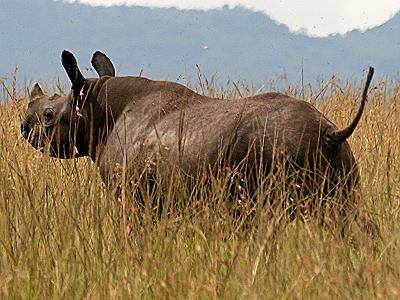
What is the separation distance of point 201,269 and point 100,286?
0.40m

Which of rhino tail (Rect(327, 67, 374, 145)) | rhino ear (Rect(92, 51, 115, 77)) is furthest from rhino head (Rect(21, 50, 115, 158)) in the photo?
rhino tail (Rect(327, 67, 374, 145))

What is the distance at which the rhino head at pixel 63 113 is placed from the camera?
5223 mm

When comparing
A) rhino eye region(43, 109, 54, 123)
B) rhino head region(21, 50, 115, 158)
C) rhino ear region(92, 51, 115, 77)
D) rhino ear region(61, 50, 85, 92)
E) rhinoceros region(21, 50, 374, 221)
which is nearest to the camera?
rhinoceros region(21, 50, 374, 221)

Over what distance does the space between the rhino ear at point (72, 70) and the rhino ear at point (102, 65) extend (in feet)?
1.68

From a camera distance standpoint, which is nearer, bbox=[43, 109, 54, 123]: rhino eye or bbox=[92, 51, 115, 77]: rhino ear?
bbox=[43, 109, 54, 123]: rhino eye

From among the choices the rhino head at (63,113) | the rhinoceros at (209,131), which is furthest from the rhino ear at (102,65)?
the rhinoceros at (209,131)

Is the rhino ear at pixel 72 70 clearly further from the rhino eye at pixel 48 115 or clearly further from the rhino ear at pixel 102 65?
the rhino ear at pixel 102 65

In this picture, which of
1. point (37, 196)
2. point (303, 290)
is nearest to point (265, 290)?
point (303, 290)

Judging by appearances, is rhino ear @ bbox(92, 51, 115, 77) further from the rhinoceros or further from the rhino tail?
the rhino tail

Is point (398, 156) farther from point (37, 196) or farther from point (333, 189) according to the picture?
point (37, 196)

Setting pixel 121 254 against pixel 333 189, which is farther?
pixel 333 189

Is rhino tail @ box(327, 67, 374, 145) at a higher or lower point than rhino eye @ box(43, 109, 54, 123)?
higher

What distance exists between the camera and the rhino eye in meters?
5.48

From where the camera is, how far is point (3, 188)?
368 centimetres
